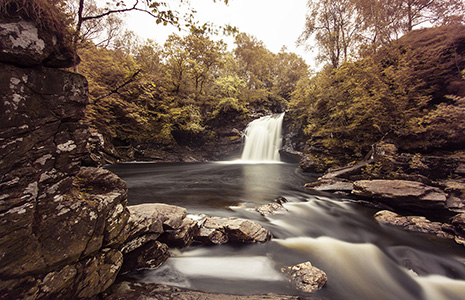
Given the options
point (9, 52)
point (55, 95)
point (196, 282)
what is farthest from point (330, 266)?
point (9, 52)

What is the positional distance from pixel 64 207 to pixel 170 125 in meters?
18.1

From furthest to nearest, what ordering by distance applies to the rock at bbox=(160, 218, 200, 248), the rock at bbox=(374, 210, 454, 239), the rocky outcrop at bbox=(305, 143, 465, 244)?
the rocky outcrop at bbox=(305, 143, 465, 244), the rock at bbox=(374, 210, 454, 239), the rock at bbox=(160, 218, 200, 248)

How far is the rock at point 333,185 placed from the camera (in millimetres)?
7702

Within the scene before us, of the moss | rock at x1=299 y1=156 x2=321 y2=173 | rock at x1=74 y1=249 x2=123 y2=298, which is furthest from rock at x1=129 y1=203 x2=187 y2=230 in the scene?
rock at x1=299 y1=156 x2=321 y2=173

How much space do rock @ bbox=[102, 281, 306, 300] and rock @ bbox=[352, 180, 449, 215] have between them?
5138 millimetres

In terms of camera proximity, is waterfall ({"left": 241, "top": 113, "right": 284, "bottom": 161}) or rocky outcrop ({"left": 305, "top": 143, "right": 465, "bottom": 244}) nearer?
rocky outcrop ({"left": 305, "top": 143, "right": 465, "bottom": 244})

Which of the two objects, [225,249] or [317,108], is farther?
[317,108]

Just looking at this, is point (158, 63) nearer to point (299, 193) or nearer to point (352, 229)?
point (299, 193)


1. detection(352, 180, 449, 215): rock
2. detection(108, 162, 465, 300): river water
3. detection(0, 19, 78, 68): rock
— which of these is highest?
detection(0, 19, 78, 68): rock

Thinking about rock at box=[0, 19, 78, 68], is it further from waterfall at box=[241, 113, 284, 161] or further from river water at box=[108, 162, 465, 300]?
waterfall at box=[241, 113, 284, 161]

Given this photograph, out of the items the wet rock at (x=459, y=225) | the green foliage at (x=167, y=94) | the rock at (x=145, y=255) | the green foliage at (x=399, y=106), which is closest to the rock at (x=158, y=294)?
the rock at (x=145, y=255)

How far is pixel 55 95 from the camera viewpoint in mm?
2066

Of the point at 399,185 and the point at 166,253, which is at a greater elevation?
the point at 399,185

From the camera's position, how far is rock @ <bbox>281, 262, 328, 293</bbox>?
2862 mm
